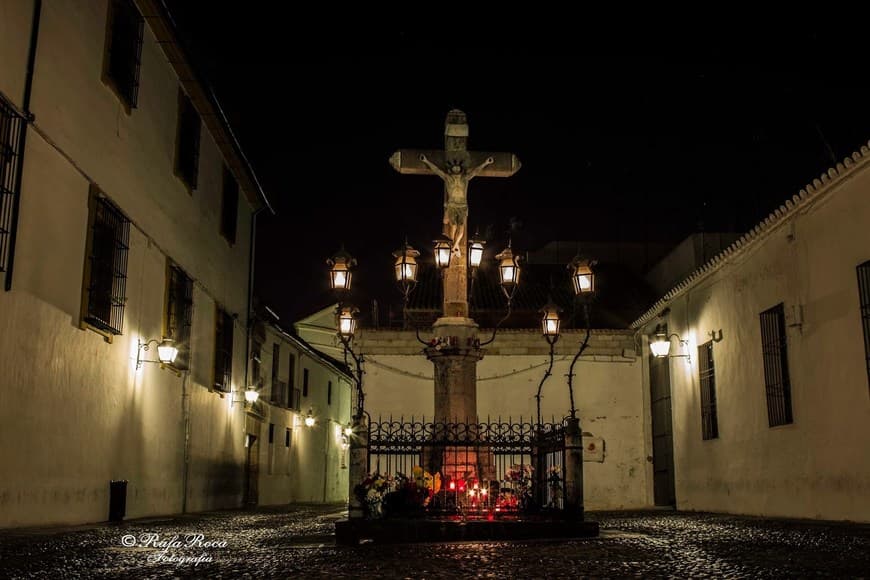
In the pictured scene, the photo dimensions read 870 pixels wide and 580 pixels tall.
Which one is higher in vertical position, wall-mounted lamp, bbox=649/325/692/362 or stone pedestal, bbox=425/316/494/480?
wall-mounted lamp, bbox=649/325/692/362

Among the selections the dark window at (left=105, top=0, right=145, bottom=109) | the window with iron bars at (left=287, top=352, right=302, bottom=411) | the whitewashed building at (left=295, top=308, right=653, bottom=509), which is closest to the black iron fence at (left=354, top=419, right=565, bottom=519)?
the dark window at (left=105, top=0, right=145, bottom=109)

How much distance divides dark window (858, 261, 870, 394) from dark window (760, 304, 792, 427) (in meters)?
2.37

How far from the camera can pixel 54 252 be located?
31.6 ft

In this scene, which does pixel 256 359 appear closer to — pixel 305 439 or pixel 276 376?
pixel 276 376

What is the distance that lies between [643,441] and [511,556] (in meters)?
14.7

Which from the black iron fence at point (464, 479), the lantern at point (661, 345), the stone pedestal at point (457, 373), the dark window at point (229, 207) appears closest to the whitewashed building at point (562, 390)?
the dark window at point (229, 207)

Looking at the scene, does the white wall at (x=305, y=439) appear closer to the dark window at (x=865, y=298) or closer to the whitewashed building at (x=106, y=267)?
the whitewashed building at (x=106, y=267)

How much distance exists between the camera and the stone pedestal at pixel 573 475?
9.39 meters

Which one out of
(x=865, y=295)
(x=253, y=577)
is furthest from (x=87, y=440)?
(x=865, y=295)

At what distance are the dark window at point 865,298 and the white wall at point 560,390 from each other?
1098 centimetres

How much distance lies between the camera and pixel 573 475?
372 inches

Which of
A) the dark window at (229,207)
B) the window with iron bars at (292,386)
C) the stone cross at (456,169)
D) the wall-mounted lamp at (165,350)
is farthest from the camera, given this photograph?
the window with iron bars at (292,386)

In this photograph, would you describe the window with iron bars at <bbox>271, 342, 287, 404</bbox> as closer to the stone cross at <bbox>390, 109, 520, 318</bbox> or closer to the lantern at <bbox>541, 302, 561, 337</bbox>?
the stone cross at <bbox>390, 109, 520, 318</bbox>

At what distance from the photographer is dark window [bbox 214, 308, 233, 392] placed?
17.5m
